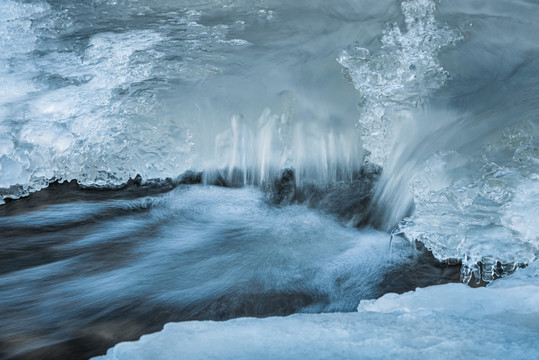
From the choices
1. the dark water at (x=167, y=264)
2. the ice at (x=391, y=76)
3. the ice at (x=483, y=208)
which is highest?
the ice at (x=391, y=76)

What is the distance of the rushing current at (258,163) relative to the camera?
7.50 feet

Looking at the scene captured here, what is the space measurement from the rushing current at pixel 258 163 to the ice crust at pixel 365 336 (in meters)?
0.04

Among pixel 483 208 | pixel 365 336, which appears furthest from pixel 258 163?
pixel 365 336

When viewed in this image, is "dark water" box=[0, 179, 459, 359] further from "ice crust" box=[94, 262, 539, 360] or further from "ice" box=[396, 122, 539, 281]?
"ice crust" box=[94, 262, 539, 360]

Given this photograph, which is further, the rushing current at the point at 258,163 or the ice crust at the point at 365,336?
the rushing current at the point at 258,163

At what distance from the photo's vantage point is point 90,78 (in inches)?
146

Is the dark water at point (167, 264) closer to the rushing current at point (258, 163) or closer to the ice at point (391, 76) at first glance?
the rushing current at point (258, 163)

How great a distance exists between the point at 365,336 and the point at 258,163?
6.46ft

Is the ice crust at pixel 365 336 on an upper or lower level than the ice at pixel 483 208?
lower

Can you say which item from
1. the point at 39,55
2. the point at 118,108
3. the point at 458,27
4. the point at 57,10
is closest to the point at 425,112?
the point at 458,27

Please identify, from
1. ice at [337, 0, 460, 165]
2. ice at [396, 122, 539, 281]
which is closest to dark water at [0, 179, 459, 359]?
ice at [396, 122, 539, 281]

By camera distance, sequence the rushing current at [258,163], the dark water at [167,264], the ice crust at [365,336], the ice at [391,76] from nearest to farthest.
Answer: the ice crust at [365,336], the dark water at [167,264], the rushing current at [258,163], the ice at [391,76]

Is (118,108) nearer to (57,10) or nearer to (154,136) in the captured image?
(154,136)

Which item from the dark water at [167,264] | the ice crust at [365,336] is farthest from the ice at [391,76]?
the ice crust at [365,336]
